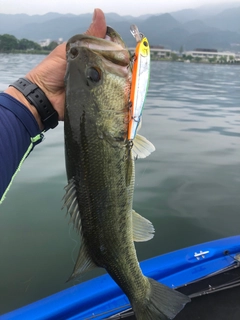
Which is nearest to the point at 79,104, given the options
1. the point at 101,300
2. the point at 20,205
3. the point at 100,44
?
the point at 100,44

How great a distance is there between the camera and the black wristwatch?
6.66ft

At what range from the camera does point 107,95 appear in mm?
1523

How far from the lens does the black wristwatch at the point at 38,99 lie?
2031 millimetres

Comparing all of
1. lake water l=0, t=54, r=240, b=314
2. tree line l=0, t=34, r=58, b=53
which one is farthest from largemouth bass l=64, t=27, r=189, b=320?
tree line l=0, t=34, r=58, b=53

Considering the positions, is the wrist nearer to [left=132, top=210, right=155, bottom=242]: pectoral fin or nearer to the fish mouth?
the fish mouth

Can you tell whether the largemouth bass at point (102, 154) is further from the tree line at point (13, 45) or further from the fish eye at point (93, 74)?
the tree line at point (13, 45)

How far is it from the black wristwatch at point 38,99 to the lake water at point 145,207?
2.92m

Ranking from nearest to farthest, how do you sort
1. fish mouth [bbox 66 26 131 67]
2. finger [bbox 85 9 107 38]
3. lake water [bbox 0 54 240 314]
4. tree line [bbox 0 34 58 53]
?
1. fish mouth [bbox 66 26 131 67]
2. finger [bbox 85 9 107 38]
3. lake water [bbox 0 54 240 314]
4. tree line [bbox 0 34 58 53]

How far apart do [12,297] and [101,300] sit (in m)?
1.48

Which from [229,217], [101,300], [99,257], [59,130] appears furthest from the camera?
[59,130]

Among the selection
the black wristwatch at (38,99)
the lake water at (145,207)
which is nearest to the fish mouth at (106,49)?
the black wristwatch at (38,99)

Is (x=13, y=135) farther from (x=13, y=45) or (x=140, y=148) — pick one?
(x=13, y=45)

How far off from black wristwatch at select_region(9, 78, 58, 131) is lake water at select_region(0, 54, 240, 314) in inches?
115

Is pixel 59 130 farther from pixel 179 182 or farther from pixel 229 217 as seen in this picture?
pixel 229 217
